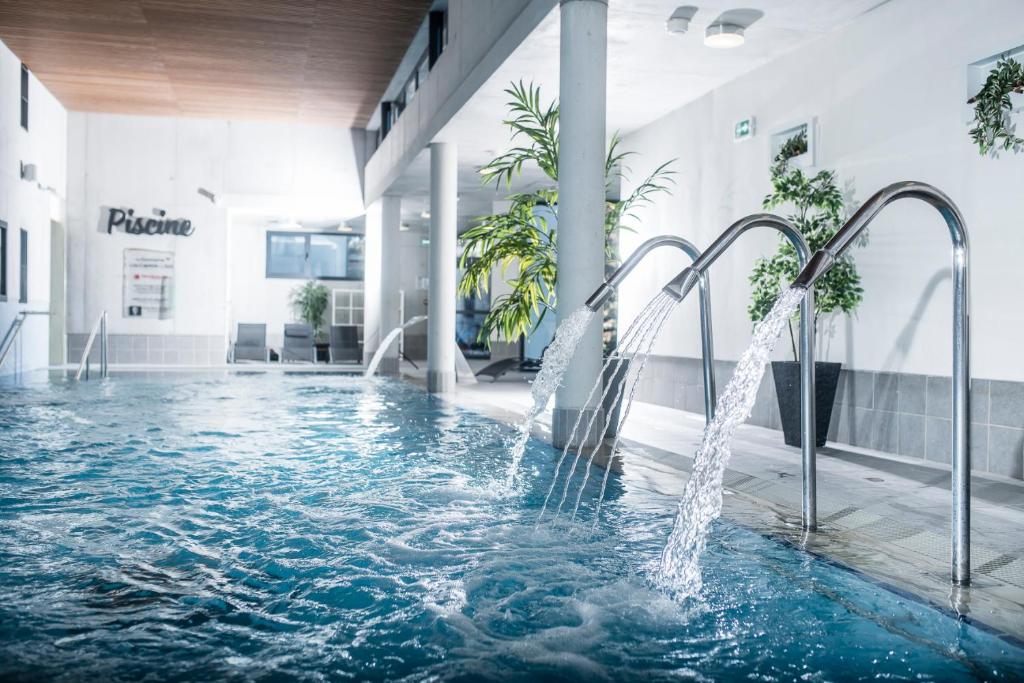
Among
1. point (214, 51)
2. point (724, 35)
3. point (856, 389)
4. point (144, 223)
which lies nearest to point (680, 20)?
point (724, 35)

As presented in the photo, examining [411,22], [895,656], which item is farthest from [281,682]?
[411,22]

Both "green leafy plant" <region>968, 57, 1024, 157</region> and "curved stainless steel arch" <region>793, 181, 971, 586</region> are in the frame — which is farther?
"green leafy plant" <region>968, 57, 1024, 157</region>

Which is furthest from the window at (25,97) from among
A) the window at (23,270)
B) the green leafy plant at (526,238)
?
the green leafy plant at (526,238)

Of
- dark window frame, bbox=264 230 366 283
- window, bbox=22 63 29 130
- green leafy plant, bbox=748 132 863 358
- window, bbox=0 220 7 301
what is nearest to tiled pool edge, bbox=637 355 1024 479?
green leafy plant, bbox=748 132 863 358

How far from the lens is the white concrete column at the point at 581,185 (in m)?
5.05

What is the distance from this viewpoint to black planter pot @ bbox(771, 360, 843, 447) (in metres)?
5.25

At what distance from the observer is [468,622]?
230 cm

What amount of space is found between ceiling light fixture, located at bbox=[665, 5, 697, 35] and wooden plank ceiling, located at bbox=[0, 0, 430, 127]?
4.31 meters

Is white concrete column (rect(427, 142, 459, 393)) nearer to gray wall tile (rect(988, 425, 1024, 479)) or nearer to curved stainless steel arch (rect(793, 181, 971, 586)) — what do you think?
gray wall tile (rect(988, 425, 1024, 479))

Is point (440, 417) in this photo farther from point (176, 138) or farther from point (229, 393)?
point (176, 138)

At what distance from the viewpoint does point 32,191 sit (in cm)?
1203

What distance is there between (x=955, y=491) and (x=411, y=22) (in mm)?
8389

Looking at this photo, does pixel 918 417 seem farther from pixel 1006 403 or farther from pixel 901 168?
pixel 901 168

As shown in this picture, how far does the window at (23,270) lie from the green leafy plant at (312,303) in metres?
7.16
